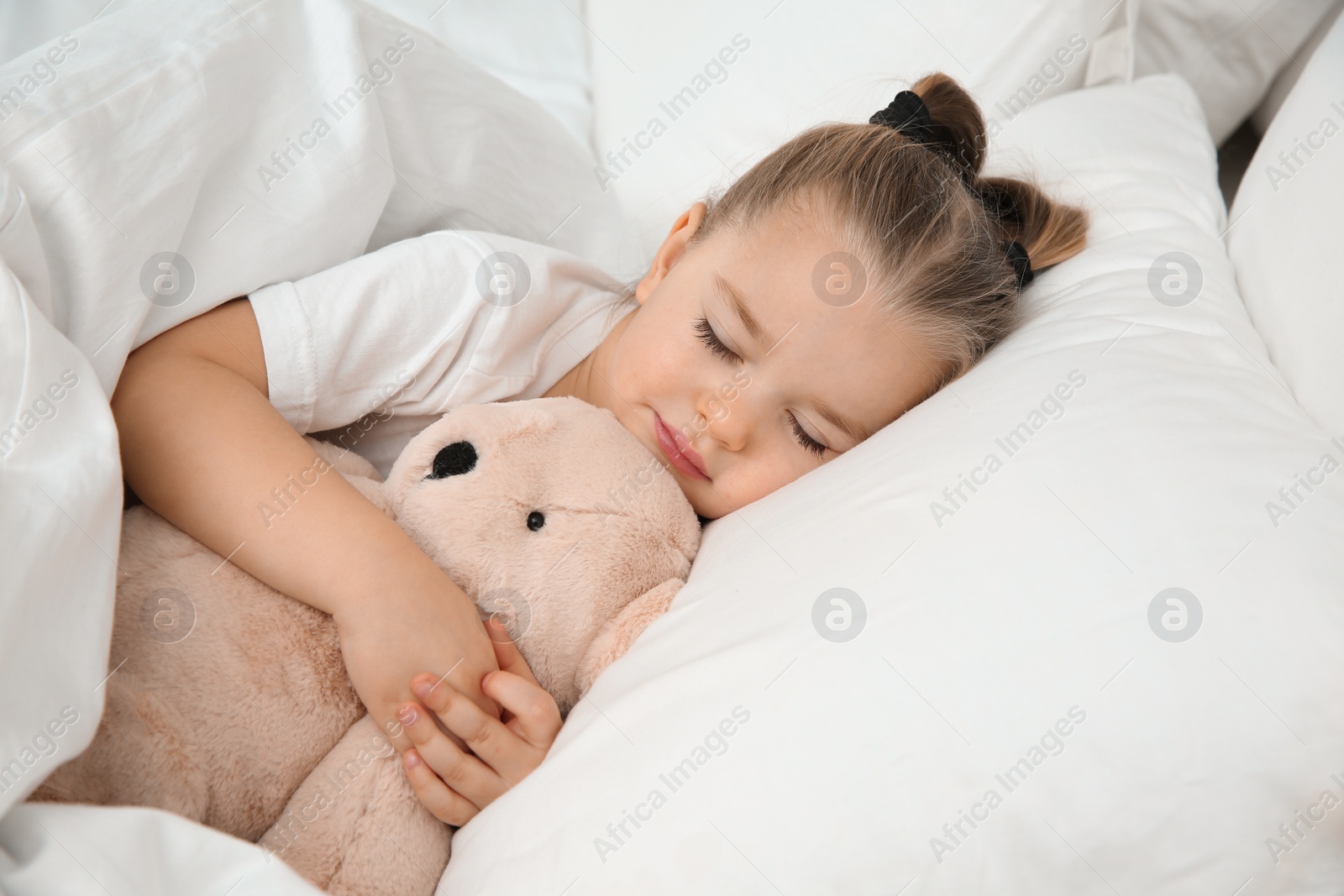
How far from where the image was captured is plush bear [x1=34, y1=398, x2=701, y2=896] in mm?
617

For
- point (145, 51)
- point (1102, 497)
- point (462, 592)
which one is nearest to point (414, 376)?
point (462, 592)

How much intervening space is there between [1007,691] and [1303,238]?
61 centimetres

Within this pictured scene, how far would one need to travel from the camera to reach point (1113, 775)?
20.4 inches

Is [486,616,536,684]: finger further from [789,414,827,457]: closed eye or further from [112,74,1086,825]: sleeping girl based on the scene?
[789,414,827,457]: closed eye

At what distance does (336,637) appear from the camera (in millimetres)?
723

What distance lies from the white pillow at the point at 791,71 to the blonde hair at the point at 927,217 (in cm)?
27

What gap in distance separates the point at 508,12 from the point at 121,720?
1.31 m

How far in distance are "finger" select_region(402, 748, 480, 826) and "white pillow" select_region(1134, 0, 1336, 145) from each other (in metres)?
1.43
